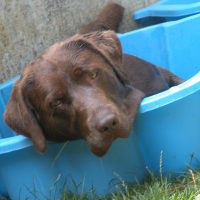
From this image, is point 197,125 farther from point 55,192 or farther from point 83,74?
point 55,192

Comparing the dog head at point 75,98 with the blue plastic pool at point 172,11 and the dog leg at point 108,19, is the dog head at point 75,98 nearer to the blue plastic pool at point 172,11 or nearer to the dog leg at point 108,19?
the dog leg at point 108,19

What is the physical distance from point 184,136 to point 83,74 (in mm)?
776

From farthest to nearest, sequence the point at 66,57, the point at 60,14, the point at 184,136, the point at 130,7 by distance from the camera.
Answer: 1. the point at 130,7
2. the point at 60,14
3. the point at 184,136
4. the point at 66,57

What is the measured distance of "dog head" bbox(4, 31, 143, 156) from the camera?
159cm

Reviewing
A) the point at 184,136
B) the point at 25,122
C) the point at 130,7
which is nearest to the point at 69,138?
the point at 25,122

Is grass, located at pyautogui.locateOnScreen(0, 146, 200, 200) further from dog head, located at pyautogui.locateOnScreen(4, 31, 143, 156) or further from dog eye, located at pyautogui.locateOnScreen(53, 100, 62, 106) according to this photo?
dog eye, located at pyautogui.locateOnScreen(53, 100, 62, 106)

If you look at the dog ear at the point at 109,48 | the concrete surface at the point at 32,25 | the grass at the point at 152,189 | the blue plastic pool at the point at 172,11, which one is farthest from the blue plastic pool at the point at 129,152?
the blue plastic pool at the point at 172,11

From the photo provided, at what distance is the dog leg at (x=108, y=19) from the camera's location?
3309 mm

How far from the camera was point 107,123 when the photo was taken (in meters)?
1.46

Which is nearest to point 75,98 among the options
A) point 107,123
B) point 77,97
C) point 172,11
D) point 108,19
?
point 77,97

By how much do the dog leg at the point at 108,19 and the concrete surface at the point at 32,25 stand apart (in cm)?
31

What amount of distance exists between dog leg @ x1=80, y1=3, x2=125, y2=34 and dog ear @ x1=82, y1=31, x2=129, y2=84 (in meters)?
1.26

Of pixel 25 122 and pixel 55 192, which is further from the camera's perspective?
pixel 55 192

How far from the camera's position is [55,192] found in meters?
1.93
